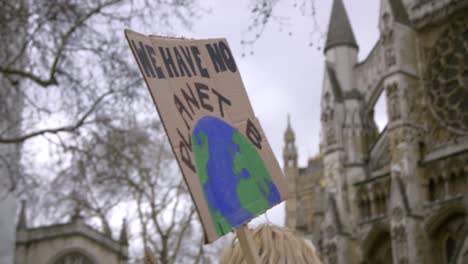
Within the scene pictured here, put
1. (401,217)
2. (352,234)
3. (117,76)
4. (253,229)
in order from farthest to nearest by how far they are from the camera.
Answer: (352,234) → (401,217) → (117,76) → (253,229)

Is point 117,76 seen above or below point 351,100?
below

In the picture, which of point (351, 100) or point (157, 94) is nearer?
point (157, 94)

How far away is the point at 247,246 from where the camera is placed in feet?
7.58

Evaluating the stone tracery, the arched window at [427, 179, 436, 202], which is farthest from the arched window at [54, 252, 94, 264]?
the stone tracery

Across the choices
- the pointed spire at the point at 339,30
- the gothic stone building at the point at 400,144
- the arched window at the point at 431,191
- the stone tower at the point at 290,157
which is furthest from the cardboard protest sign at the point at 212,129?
the stone tower at the point at 290,157

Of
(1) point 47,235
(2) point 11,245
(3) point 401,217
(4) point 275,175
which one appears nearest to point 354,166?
(3) point 401,217

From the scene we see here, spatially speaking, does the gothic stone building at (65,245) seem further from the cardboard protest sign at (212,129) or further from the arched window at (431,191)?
the cardboard protest sign at (212,129)

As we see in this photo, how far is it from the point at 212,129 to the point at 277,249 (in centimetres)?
71

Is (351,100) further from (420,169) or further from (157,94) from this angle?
(157,94)

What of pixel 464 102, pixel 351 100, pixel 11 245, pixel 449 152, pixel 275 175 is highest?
pixel 351 100

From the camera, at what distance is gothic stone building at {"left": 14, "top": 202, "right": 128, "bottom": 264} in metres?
22.2

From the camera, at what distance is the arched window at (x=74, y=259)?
22.2m

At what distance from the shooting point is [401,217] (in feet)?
69.6

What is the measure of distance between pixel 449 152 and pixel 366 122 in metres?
4.23
